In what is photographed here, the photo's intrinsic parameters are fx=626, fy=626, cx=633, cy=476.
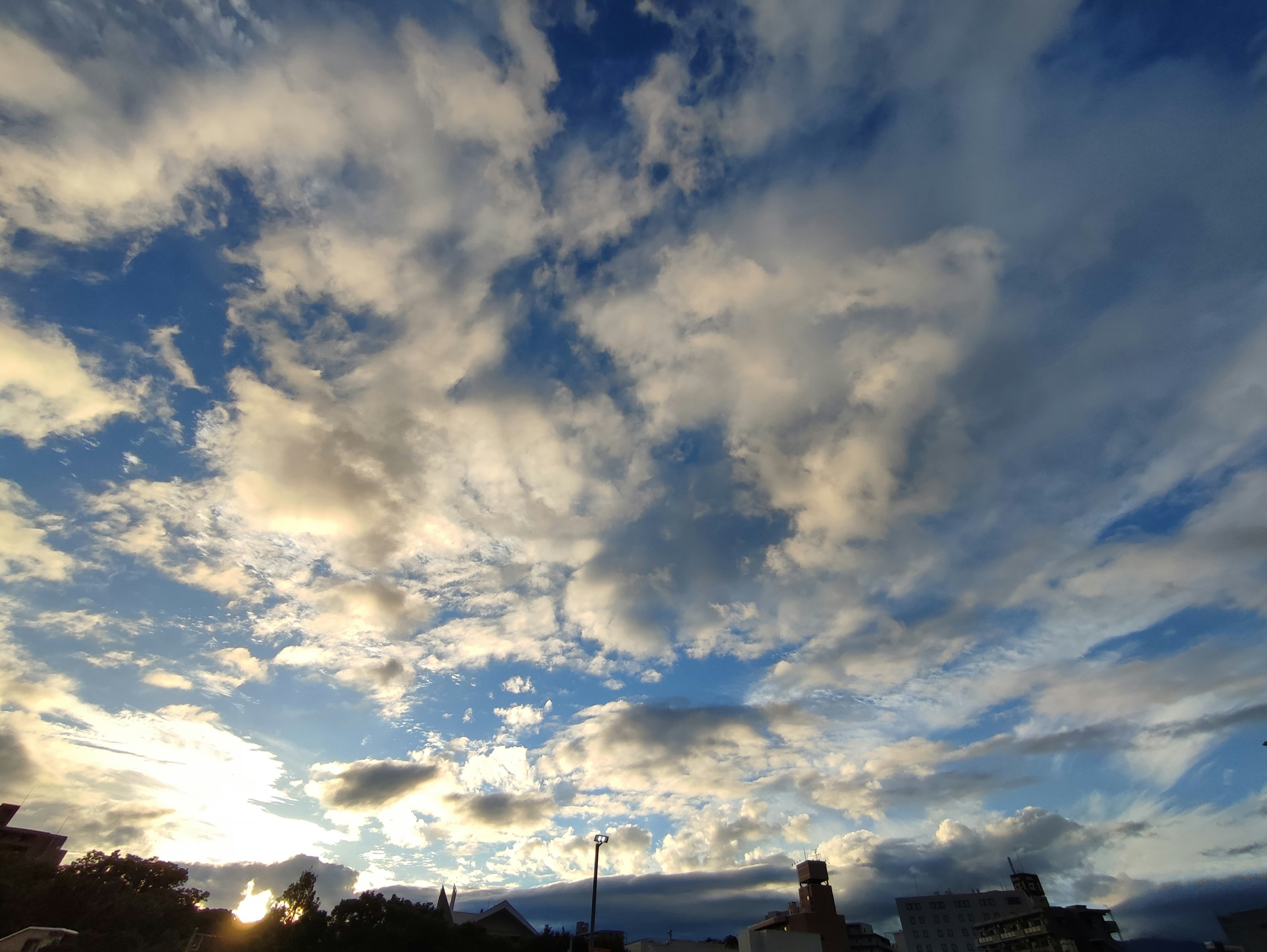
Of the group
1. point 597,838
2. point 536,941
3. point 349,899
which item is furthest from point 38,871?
point 597,838

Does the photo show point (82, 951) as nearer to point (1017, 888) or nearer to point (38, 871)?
point (38, 871)

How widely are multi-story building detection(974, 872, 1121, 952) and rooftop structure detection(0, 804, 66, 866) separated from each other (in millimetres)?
141893

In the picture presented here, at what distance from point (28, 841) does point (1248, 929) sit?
178 m

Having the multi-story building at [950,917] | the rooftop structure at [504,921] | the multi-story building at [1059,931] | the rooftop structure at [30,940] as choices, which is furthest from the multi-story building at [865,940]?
the rooftop structure at [30,940]

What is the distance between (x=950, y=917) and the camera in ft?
424

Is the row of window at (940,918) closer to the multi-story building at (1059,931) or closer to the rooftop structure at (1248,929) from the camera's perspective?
the multi-story building at (1059,931)

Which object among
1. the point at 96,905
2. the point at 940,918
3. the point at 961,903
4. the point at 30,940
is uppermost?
the point at 961,903

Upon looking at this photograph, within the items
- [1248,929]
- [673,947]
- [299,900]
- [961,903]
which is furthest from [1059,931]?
[299,900]

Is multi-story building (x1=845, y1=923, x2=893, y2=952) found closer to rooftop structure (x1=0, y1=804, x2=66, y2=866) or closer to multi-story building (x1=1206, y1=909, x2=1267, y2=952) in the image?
multi-story building (x1=1206, y1=909, x2=1267, y2=952)

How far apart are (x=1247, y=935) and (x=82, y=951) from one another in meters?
148

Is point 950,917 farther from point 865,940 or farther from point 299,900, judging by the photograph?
point 299,900

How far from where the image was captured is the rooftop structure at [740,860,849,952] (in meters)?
71.8

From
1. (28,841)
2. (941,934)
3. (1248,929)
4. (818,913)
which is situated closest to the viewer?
(818,913)

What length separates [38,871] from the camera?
167 ft
